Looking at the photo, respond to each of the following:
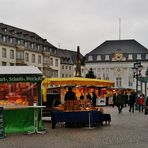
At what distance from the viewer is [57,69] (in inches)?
4318

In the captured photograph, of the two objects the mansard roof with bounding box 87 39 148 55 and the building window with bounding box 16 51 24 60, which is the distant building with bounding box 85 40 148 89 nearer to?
the mansard roof with bounding box 87 39 148 55

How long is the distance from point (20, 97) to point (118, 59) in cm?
10661

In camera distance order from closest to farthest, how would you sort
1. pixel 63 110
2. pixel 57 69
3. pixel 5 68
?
pixel 5 68 → pixel 63 110 → pixel 57 69

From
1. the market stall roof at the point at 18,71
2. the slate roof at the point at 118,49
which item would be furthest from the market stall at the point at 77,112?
the slate roof at the point at 118,49

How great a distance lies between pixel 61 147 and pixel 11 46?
74.6 meters

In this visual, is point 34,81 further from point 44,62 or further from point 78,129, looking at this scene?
point 44,62

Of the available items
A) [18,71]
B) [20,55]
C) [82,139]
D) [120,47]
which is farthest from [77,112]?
[120,47]

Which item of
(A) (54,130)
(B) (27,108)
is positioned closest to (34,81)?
(B) (27,108)

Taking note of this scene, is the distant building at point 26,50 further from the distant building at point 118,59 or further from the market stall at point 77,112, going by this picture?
the market stall at point 77,112

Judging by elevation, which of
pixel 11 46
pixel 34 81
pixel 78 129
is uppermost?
pixel 11 46

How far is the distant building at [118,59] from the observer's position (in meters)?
124

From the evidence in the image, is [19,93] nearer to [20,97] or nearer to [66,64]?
[20,97]

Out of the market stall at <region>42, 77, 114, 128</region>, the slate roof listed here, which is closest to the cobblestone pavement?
the market stall at <region>42, 77, 114, 128</region>

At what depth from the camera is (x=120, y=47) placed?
125 metres
